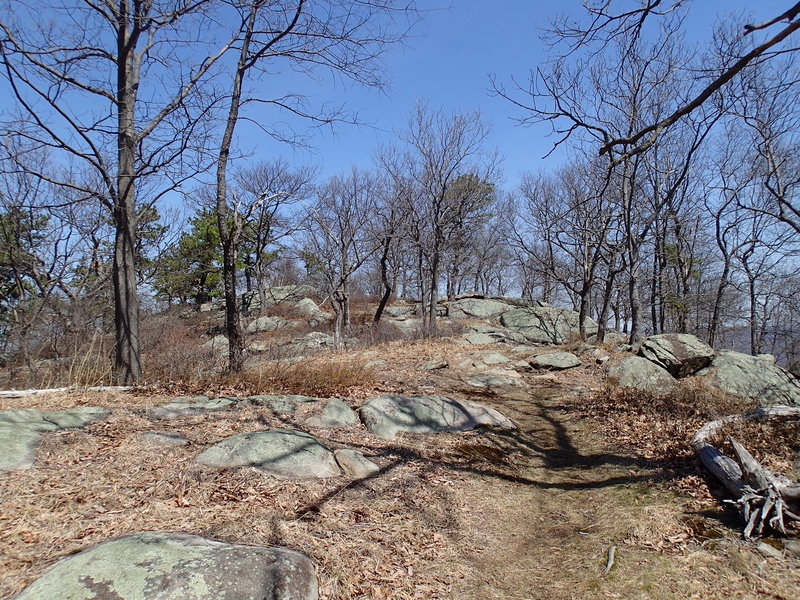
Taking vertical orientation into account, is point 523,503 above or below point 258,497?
below

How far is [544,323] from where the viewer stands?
812 inches

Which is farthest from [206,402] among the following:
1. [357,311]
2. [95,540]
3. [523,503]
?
[357,311]

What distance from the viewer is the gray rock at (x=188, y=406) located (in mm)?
5254

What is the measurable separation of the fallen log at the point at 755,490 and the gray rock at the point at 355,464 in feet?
10.3

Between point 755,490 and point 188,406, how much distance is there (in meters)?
5.82

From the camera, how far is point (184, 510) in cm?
334

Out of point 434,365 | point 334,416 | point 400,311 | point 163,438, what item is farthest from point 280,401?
point 400,311

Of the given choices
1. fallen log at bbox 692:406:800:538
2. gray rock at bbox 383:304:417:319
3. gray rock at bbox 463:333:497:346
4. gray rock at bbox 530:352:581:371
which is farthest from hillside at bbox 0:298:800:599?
gray rock at bbox 383:304:417:319

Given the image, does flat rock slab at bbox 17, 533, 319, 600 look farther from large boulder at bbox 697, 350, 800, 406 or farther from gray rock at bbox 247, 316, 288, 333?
gray rock at bbox 247, 316, 288, 333

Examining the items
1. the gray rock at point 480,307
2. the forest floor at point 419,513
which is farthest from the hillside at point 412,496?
the gray rock at point 480,307

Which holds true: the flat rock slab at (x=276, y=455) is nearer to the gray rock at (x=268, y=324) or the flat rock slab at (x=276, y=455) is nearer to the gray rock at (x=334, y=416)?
the gray rock at (x=334, y=416)

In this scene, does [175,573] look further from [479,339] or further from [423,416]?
[479,339]

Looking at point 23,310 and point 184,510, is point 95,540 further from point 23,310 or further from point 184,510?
point 23,310

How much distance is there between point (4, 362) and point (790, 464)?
15806 millimetres
